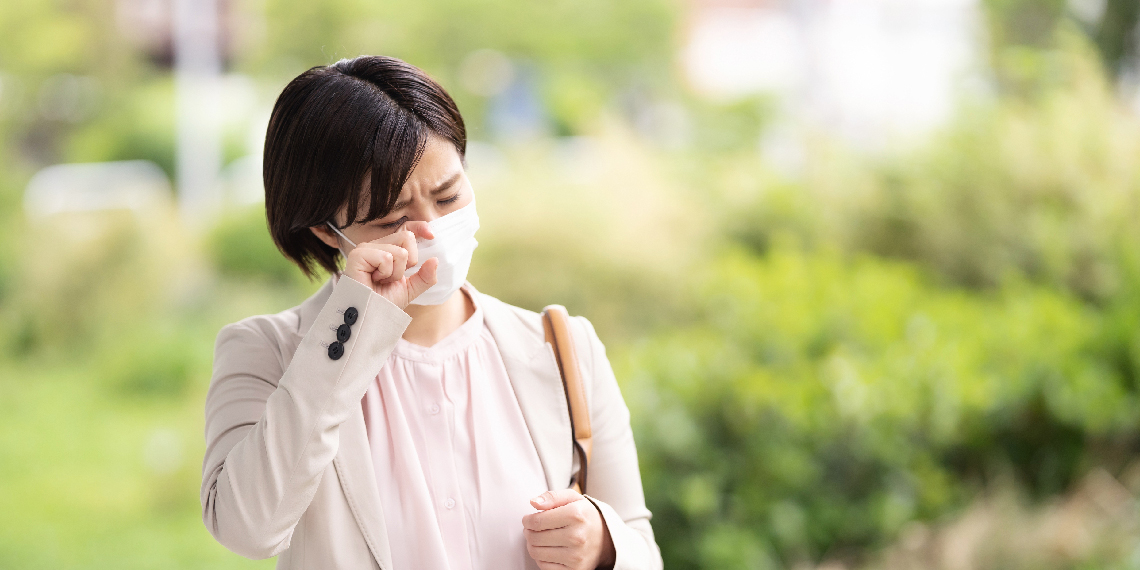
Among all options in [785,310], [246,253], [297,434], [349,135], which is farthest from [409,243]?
[246,253]

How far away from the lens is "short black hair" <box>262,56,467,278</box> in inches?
45.1

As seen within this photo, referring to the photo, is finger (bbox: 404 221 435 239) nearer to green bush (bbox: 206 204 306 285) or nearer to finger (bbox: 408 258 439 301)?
finger (bbox: 408 258 439 301)

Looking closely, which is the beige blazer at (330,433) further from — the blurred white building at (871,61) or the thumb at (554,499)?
the blurred white building at (871,61)

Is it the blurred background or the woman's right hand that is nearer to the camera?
the woman's right hand

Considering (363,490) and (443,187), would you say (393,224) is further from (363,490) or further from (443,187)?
(363,490)

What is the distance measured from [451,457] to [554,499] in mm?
152

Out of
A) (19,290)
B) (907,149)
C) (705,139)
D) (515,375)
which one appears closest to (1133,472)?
(907,149)

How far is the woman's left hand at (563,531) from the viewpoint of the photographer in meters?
1.18

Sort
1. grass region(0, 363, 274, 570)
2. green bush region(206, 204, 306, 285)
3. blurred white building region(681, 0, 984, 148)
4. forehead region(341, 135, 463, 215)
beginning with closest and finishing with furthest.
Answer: forehead region(341, 135, 463, 215), grass region(0, 363, 274, 570), green bush region(206, 204, 306, 285), blurred white building region(681, 0, 984, 148)

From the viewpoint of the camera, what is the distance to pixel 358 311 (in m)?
1.09

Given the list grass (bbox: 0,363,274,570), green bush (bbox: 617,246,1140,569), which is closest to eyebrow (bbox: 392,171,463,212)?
green bush (bbox: 617,246,1140,569)

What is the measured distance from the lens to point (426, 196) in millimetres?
Result: 1196

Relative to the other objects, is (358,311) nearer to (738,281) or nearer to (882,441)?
(882,441)

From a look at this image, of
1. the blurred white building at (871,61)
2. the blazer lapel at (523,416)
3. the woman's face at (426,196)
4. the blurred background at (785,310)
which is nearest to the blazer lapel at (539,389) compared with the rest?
the blazer lapel at (523,416)
